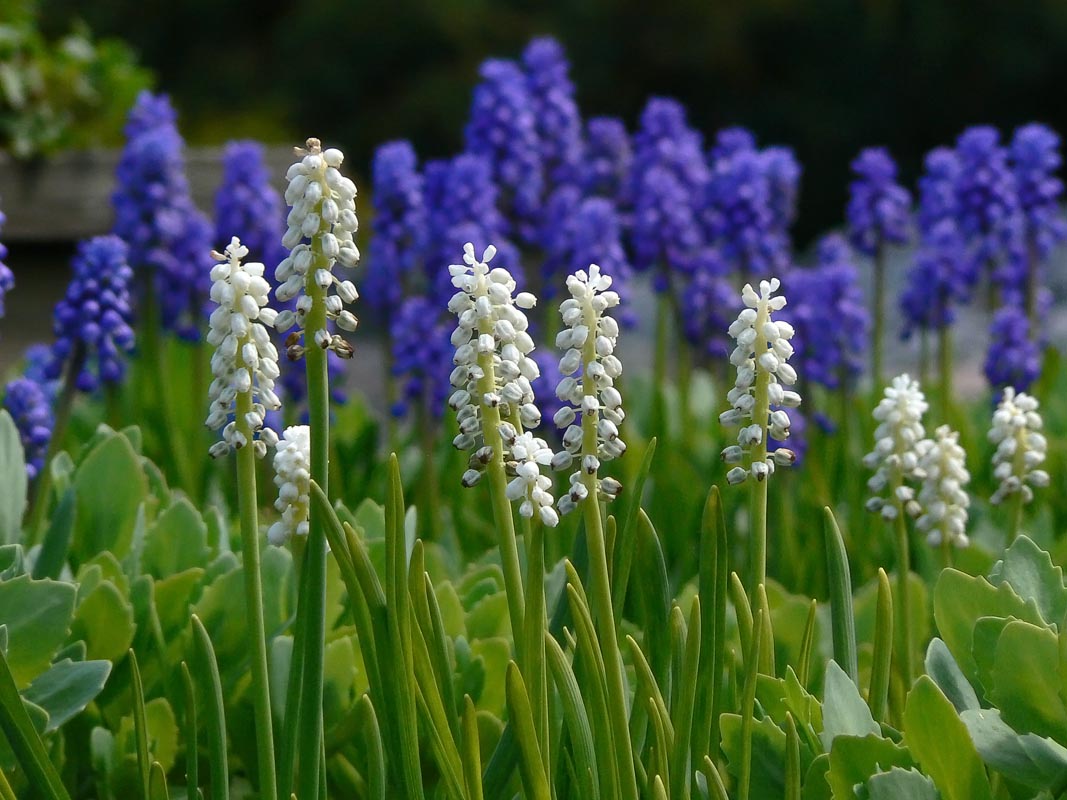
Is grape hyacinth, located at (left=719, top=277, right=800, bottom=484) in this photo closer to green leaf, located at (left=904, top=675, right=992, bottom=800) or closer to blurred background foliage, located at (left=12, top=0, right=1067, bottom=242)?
green leaf, located at (left=904, top=675, right=992, bottom=800)

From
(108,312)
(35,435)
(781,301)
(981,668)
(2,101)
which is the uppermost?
(2,101)

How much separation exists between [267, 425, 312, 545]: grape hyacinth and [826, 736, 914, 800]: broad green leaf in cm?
53

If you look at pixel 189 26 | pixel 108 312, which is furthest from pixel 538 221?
pixel 189 26

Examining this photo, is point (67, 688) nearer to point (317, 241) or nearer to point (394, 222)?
point (317, 241)

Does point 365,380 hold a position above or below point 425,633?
above

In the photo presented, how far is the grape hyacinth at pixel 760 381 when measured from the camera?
1.25 m

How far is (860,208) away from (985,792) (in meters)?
2.63

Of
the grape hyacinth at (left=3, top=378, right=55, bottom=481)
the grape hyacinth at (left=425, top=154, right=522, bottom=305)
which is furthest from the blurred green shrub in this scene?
the grape hyacinth at (left=3, top=378, right=55, bottom=481)

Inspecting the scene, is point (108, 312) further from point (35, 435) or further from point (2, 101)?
point (2, 101)

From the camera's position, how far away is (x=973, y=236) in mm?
3611

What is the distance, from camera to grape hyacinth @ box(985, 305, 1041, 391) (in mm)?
3084

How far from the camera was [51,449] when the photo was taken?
2275 mm

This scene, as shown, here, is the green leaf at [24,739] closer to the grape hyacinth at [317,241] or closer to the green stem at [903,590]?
the grape hyacinth at [317,241]

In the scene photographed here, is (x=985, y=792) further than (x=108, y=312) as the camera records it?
No
